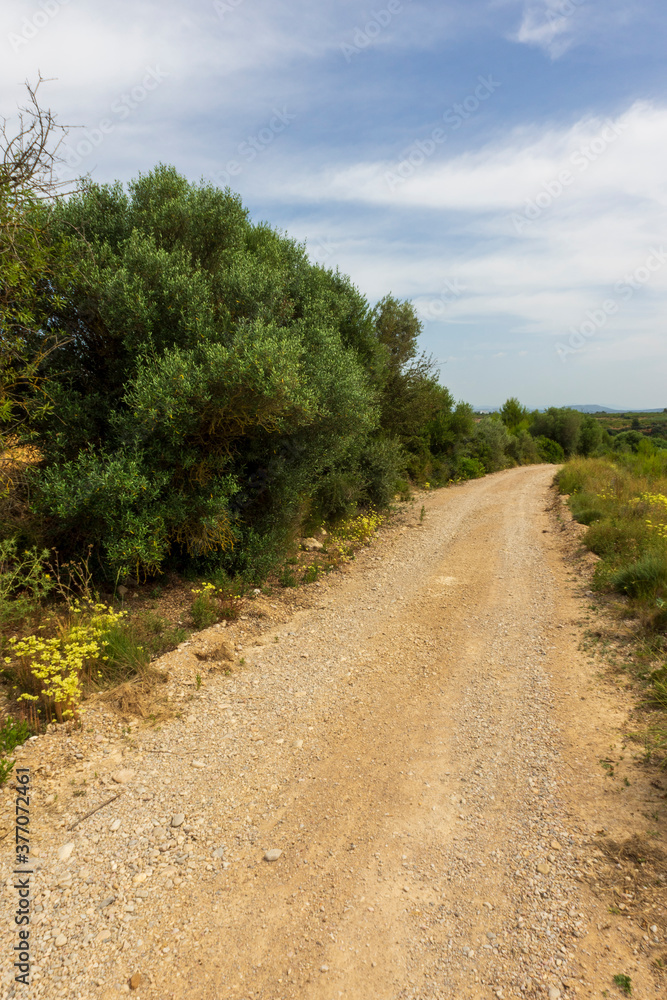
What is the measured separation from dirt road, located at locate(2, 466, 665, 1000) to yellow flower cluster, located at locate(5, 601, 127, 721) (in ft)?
1.29

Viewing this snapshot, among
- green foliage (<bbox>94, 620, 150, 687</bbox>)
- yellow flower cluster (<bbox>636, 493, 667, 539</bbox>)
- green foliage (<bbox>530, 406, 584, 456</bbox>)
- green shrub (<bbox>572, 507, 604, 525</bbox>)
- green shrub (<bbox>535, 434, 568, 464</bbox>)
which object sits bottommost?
green foliage (<bbox>94, 620, 150, 687</bbox>)

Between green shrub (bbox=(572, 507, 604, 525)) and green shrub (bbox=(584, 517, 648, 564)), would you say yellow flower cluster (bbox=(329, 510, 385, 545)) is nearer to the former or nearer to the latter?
green shrub (bbox=(584, 517, 648, 564))

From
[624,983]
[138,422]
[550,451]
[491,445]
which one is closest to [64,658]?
[138,422]

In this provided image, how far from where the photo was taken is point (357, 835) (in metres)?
3.82

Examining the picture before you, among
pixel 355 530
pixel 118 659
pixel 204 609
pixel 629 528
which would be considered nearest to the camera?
pixel 118 659

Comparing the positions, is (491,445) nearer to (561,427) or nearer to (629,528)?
(629,528)

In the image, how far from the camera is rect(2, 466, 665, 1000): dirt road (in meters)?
2.87

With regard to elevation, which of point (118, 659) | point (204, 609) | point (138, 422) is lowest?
point (118, 659)

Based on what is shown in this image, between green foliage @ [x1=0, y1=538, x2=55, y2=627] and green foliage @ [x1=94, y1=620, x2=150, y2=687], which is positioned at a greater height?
green foliage @ [x1=0, y1=538, x2=55, y2=627]

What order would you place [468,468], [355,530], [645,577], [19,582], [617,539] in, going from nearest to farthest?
[19,582] < [645,577] < [617,539] < [355,530] < [468,468]

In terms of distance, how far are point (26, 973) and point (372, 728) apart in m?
3.16

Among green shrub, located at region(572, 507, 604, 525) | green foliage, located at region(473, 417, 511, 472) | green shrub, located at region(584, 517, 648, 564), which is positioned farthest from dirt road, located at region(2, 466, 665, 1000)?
green foliage, located at region(473, 417, 511, 472)

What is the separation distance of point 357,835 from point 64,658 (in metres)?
3.39

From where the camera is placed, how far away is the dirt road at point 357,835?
2.87 meters
